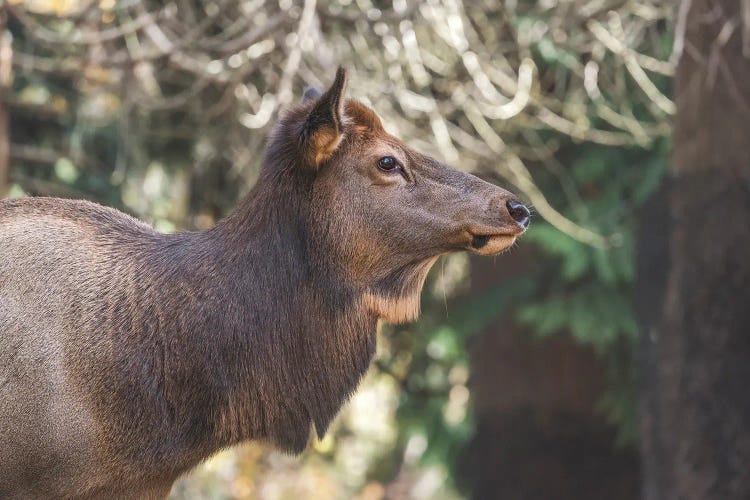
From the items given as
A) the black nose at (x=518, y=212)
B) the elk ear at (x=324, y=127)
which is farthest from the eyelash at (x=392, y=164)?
the black nose at (x=518, y=212)

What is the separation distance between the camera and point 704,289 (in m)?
8.59

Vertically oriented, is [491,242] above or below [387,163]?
below

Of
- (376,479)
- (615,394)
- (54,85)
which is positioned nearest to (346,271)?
(54,85)

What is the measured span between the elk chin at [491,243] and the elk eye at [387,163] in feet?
1.48

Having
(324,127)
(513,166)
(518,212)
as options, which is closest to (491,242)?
(518,212)

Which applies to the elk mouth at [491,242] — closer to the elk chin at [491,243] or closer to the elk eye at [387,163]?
the elk chin at [491,243]

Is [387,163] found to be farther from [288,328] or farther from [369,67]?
[369,67]

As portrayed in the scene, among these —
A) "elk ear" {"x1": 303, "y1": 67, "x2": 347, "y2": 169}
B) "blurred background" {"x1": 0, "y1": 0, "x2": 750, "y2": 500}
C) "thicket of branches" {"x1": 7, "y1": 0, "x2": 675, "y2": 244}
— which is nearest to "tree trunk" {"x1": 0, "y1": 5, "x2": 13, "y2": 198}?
"blurred background" {"x1": 0, "y1": 0, "x2": 750, "y2": 500}

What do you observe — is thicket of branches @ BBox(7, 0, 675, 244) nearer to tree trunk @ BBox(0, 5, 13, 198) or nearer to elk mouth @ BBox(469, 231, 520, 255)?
tree trunk @ BBox(0, 5, 13, 198)

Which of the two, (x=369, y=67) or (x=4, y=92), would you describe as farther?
(x=369, y=67)

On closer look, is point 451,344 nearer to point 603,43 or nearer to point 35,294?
point 603,43

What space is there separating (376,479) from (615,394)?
7.49m

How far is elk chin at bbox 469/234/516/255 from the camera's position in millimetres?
4938

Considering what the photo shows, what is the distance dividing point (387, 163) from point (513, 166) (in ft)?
17.0
